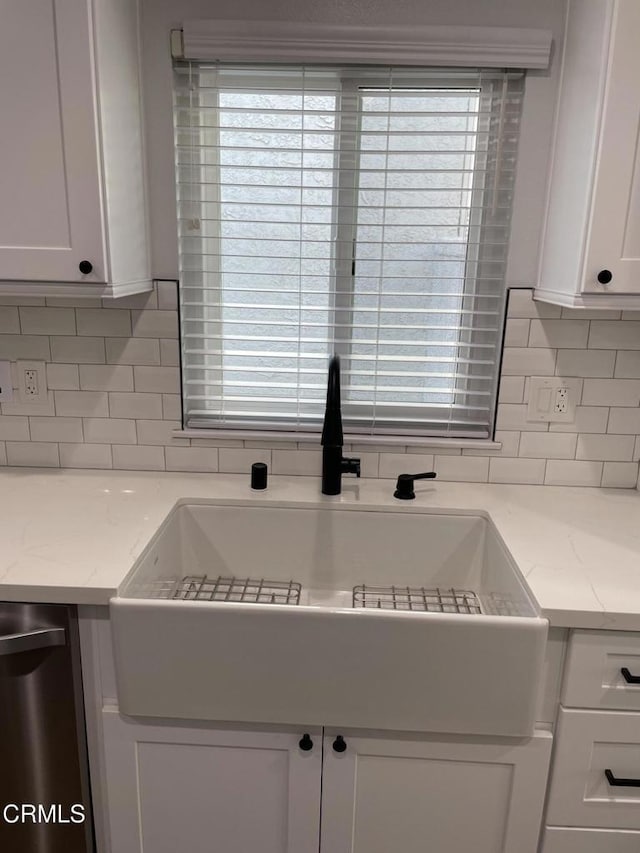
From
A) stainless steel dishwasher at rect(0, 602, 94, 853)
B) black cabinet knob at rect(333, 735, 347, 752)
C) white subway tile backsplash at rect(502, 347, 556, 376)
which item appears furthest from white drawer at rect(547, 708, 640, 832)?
stainless steel dishwasher at rect(0, 602, 94, 853)

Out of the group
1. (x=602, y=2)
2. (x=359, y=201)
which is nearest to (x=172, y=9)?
(x=359, y=201)

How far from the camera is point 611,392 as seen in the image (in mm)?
1693

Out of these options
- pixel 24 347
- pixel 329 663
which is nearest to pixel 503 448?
pixel 329 663

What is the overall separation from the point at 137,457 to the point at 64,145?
0.83 m

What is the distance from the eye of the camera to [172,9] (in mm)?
1513

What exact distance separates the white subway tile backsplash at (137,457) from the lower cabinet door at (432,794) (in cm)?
90

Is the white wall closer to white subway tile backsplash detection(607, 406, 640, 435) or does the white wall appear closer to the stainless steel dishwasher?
white subway tile backsplash detection(607, 406, 640, 435)

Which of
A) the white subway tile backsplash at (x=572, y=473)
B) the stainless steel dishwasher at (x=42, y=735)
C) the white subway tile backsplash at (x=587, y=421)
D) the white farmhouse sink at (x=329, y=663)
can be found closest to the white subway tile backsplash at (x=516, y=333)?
the white subway tile backsplash at (x=587, y=421)

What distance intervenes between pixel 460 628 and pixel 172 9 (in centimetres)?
153

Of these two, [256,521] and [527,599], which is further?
[256,521]

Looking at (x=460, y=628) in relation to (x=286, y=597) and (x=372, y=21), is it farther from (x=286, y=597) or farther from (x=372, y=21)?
(x=372, y=21)

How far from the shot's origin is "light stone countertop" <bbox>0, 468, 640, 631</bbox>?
3.92ft

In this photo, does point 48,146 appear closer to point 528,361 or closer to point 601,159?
point 601,159

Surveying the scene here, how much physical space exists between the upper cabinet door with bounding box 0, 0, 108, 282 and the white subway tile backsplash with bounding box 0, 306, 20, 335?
349 mm
